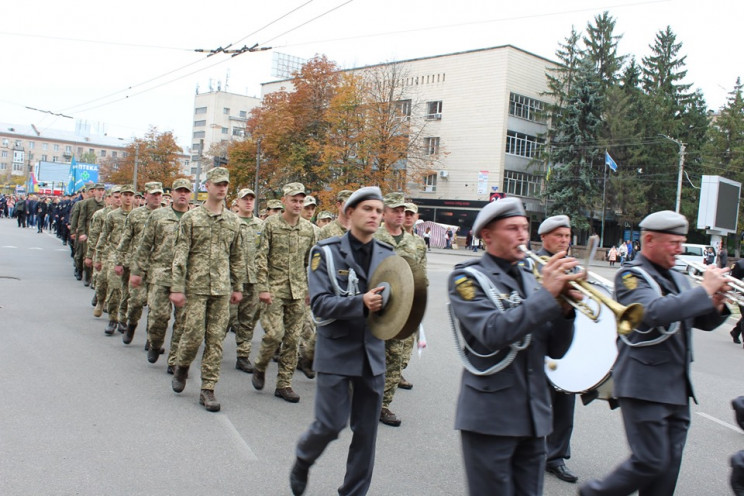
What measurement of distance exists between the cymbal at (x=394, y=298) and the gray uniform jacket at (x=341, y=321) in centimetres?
14

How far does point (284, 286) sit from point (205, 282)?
2.82 ft

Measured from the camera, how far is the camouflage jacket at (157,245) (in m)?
8.38

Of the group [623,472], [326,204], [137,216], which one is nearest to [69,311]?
[137,216]

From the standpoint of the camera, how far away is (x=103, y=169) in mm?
88188

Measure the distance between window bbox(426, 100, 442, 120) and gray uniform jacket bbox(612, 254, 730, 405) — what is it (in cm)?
5419

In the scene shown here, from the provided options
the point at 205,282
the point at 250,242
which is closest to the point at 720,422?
the point at 205,282

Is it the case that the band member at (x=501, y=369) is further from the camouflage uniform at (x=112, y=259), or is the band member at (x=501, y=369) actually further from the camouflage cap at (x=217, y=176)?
the camouflage uniform at (x=112, y=259)

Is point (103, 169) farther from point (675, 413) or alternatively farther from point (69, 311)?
point (675, 413)

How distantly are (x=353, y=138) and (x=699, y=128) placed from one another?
33.9 m

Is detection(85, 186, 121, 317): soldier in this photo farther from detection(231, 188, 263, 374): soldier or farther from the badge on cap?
the badge on cap

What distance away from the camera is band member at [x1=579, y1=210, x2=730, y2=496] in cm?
370

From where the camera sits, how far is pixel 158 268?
8.45 meters

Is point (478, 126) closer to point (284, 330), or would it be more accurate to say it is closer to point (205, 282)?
point (284, 330)

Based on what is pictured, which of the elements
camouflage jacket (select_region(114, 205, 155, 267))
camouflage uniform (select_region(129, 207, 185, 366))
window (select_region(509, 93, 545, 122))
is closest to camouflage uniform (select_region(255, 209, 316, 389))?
camouflage uniform (select_region(129, 207, 185, 366))
